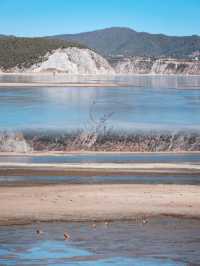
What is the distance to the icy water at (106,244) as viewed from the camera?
10625mm

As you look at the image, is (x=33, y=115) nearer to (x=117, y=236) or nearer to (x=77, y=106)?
(x=77, y=106)

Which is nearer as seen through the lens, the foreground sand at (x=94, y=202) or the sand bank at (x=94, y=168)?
the foreground sand at (x=94, y=202)

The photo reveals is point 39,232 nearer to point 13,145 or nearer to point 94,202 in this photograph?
point 94,202

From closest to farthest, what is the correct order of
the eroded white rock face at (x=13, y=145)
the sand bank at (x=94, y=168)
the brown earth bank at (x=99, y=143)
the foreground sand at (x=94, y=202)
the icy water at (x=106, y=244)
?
1. the icy water at (x=106, y=244)
2. the foreground sand at (x=94, y=202)
3. the sand bank at (x=94, y=168)
4. the eroded white rock face at (x=13, y=145)
5. the brown earth bank at (x=99, y=143)

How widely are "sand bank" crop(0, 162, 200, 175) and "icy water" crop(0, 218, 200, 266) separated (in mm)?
8233

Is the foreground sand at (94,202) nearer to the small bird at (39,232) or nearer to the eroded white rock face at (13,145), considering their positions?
the small bird at (39,232)

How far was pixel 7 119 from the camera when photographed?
49.4 m

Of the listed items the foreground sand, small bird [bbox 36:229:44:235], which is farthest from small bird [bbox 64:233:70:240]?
the foreground sand

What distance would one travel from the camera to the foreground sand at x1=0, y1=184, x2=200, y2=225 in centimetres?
1409

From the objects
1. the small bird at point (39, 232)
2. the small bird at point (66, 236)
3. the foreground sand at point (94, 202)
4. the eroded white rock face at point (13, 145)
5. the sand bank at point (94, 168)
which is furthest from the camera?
the eroded white rock face at point (13, 145)

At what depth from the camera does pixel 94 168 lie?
74.7 ft

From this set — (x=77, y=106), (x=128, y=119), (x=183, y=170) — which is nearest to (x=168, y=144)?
(x=183, y=170)

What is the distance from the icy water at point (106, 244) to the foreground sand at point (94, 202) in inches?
26.9

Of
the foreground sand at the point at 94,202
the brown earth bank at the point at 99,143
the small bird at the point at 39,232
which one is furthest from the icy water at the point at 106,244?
the brown earth bank at the point at 99,143
